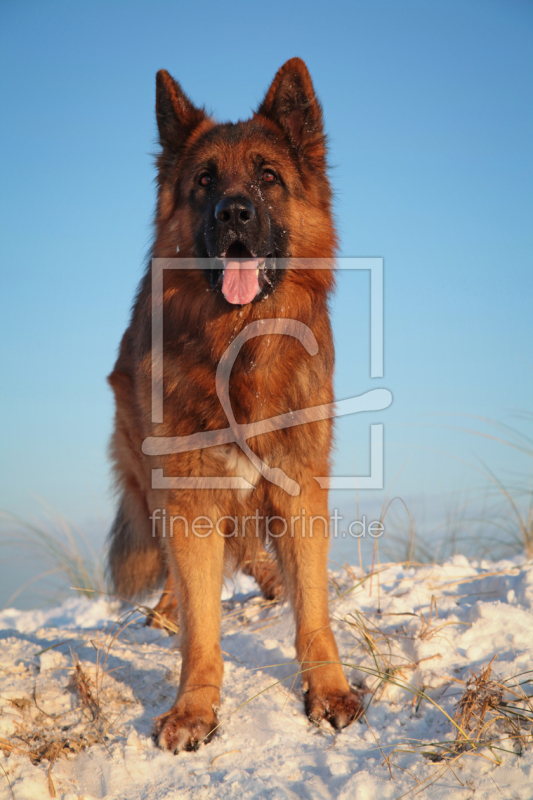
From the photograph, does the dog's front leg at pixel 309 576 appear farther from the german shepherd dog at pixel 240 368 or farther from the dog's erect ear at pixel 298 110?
the dog's erect ear at pixel 298 110

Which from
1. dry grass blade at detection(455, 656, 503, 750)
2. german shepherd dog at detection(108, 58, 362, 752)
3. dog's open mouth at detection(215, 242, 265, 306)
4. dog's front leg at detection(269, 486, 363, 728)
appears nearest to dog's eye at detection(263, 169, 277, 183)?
german shepherd dog at detection(108, 58, 362, 752)

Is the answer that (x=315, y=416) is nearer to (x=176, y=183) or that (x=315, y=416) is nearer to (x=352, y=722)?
(x=352, y=722)

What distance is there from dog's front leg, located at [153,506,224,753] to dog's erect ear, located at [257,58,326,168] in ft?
7.25

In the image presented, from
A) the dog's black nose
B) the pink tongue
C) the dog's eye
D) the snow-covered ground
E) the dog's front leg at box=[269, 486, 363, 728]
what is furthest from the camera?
the dog's eye

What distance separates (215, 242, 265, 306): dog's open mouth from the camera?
2.92 m

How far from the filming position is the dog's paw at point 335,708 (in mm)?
2379

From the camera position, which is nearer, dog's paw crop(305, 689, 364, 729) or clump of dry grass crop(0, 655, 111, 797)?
clump of dry grass crop(0, 655, 111, 797)

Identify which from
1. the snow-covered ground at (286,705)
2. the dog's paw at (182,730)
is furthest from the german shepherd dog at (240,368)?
the snow-covered ground at (286,705)

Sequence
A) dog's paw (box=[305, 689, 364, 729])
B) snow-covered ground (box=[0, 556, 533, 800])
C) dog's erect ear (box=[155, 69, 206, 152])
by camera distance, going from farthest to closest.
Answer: dog's erect ear (box=[155, 69, 206, 152]) → dog's paw (box=[305, 689, 364, 729]) → snow-covered ground (box=[0, 556, 533, 800])

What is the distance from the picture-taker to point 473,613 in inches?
113

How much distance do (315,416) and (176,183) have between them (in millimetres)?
1648

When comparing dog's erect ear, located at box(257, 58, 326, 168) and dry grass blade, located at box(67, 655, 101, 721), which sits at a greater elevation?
dog's erect ear, located at box(257, 58, 326, 168)

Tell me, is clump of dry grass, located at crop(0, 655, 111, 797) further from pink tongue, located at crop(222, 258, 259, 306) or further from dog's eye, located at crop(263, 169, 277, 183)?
dog's eye, located at crop(263, 169, 277, 183)

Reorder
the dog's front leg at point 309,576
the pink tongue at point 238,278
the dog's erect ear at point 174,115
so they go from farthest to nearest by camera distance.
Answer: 1. the dog's erect ear at point 174,115
2. the pink tongue at point 238,278
3. the dog's front leg at point 309,576
